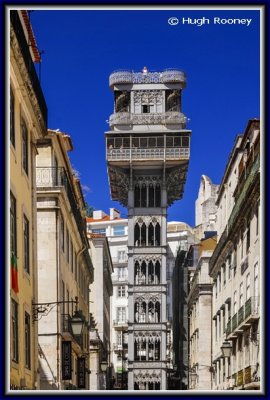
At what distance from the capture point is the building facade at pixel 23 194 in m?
17.2

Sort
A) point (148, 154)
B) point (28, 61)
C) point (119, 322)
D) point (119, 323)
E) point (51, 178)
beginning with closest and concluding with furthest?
1. point (28, 61)
2. point (51, 178)
3. point (148, 154)
4. point (119, 323)
5. point (119, 322)

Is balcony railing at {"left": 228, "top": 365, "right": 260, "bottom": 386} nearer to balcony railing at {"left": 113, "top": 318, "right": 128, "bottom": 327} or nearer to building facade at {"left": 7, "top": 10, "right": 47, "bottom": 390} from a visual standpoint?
building facade at {"left": 7, "top": 10, "right": 47, "bottom": 390}

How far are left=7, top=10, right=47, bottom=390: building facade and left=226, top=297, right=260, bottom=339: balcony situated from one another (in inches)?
366

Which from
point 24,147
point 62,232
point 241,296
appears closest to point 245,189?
point 241,296

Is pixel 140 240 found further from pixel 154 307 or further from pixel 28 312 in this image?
pixel 28 312

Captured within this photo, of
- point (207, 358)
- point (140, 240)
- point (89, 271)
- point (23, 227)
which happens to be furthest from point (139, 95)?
point (140, 240)

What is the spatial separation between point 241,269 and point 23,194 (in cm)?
1636

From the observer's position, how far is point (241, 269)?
3434cm

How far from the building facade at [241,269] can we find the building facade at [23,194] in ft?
20.8

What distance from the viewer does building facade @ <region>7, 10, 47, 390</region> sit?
17156 mm

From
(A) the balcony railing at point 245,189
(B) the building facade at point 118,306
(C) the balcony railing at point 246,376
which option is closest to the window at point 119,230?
(B) the building facade at point 118,306

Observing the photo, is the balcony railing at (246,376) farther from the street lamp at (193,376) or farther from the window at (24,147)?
the street lamp at (193,376)

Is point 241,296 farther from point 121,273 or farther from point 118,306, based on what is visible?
point 118,306
